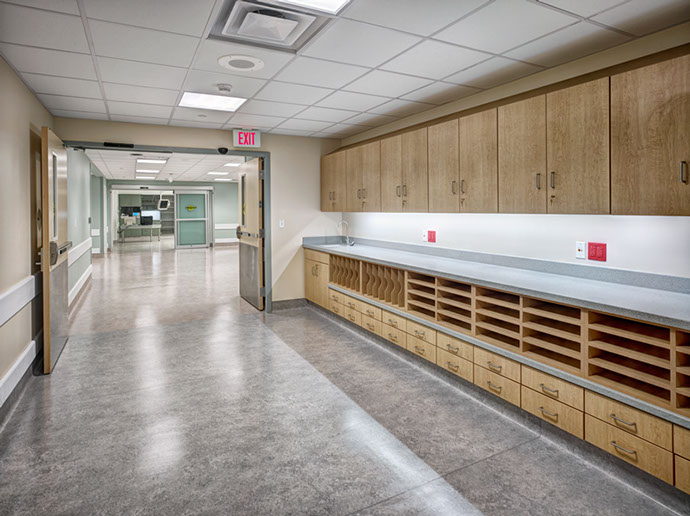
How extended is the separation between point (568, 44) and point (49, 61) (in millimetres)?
3675

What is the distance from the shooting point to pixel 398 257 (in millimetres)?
4625

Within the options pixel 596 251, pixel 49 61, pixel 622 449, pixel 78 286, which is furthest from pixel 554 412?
pixel 78 286

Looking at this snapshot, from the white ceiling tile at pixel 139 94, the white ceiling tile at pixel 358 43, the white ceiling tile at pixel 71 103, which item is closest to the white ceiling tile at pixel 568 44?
the white ceiling tile at pixel 358 43

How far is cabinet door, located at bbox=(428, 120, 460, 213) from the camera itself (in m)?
3.86

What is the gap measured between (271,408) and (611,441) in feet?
7.01

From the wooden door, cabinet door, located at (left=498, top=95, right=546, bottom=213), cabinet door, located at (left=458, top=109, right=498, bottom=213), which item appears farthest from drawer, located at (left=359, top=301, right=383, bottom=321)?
cabinet door, located at (left=498, top=95, right=546, bottom=213)

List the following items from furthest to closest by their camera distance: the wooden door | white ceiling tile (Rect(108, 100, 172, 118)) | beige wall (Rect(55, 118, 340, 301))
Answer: beige wall (Rect(55, 118, 340, 301))
the wooden door
white ceiling tile (Rect(108, 100, 172, 118))

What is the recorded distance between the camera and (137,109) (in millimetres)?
4637

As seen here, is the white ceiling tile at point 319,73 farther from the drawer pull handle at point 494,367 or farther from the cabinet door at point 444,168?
the drawer pull handle at point 494,367

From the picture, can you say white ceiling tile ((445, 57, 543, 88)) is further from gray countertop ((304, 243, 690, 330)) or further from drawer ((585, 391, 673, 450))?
drawer ((585, 391, 673, 450))

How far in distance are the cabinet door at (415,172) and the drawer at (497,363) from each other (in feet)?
5.23

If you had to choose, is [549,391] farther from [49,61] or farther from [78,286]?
[78,286]

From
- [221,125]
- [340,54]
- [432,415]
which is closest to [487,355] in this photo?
[432,415]

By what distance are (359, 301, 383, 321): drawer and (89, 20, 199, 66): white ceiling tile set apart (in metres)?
2.85
